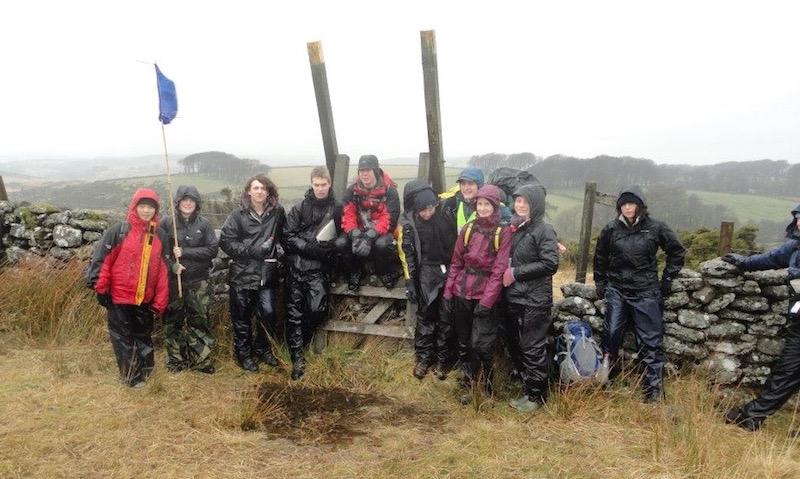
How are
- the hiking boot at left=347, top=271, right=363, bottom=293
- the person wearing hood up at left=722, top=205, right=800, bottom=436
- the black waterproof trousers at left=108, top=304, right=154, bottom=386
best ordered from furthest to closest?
1. the hiking boot at left=347, top=271, right=363, bottom=293
2. the black waterproof trousers at left=108, top=304, right=154, bottom=386
3. the person wearing hood up at left=722, top=205, right=800, bottom=436

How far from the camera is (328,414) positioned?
428 cm

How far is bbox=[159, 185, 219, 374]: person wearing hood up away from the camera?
193 inches

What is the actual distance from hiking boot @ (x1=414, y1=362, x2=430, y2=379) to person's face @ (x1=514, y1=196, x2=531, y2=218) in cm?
184

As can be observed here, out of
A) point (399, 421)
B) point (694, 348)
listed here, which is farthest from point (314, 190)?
point (694, 348)

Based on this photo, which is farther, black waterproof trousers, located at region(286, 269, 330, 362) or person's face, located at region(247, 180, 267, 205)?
black waterproof trousers, located at region(286, 269, 330, 362)

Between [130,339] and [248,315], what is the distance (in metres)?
1.12

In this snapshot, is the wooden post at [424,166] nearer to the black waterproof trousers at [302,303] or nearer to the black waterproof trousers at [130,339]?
the black waterproof trousers at [302,303]

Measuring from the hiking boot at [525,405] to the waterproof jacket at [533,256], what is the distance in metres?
0.85

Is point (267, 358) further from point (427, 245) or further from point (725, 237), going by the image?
point (725, 237)

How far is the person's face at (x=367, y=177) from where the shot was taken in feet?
16.6

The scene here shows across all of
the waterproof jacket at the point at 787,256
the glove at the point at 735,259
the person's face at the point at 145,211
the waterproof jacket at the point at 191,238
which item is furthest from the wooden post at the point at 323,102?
the waterproof jacket at the point at 787,256

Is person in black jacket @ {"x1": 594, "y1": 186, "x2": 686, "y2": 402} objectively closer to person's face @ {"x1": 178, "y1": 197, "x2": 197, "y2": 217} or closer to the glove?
the glove

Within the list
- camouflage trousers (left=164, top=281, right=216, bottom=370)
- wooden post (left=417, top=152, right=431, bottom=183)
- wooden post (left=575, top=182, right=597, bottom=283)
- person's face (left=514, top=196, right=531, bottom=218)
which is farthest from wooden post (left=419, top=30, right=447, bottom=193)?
camouflage trousers (left=164, top=281, right=216, bottom=370)

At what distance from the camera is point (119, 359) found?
15.6 feet
